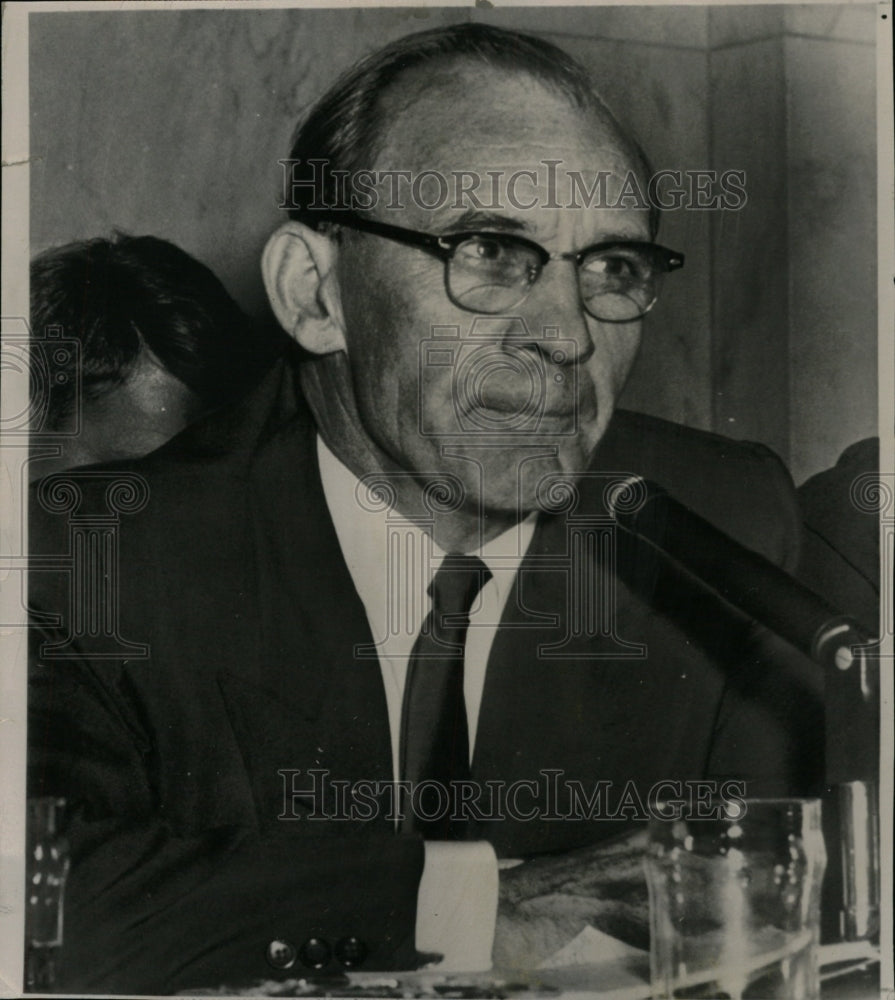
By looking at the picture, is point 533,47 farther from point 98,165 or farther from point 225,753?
point 225,753

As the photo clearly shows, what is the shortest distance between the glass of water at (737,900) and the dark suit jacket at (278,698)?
6 centimetres

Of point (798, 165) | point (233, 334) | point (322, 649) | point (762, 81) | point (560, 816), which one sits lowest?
point (560, 816)

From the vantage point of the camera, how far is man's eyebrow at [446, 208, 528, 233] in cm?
195

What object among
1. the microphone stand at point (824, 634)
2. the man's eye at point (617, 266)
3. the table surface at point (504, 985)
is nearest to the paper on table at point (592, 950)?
the table surface at point (504, 985)

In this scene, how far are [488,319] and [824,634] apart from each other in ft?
2.25

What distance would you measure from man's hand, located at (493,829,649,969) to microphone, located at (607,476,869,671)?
38 cm

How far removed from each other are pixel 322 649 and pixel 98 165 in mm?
804

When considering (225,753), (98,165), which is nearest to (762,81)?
(98,165)

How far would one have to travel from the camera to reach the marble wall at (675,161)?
78.2 inches

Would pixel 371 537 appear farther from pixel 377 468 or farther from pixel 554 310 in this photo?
pixel 554 310

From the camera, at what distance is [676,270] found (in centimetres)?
199

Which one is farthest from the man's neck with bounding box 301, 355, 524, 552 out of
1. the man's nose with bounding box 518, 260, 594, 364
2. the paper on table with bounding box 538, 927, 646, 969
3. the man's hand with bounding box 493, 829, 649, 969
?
the paper on table with bounding box 538, 927, 646, 969

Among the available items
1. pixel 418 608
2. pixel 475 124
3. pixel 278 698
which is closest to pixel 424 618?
pixel 418 608

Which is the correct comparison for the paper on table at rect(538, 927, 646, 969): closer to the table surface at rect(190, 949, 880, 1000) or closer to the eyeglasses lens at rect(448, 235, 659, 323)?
the table surface at rect(190, 949, 880, 1000)
